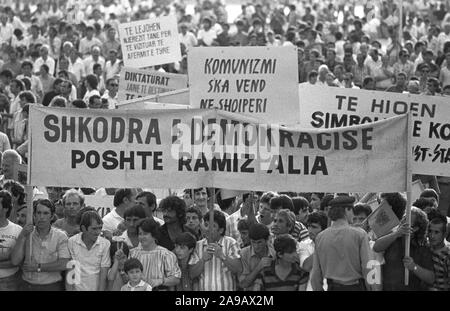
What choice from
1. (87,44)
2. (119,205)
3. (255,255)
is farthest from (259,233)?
(87,44)

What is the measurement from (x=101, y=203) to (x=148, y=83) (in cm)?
474

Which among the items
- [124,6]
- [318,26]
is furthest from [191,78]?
[124,6]

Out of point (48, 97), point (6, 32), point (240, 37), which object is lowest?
point (48, 97)

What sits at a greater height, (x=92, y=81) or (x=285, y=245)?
(x=92, y=81)

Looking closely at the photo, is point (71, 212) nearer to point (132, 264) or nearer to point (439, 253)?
point (132, 264)

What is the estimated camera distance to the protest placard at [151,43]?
22.3 m

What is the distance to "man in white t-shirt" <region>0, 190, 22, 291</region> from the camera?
13.4 m

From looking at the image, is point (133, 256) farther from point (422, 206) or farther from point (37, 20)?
point (37, 20)

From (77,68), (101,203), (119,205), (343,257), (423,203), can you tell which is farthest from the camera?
(77,68)

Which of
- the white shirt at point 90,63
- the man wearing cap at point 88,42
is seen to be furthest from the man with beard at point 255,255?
the man wearing cap at point 88,42

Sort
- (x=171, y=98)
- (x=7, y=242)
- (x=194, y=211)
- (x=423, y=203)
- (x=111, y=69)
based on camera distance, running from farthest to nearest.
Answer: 1. (x=111, y=69)
2. (x=171, y=98)
3. (x=423, y=203)
4. (x=194, y=211)
5. (x=7, y=242)

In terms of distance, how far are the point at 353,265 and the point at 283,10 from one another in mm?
29874

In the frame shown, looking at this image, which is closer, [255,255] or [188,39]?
[255,255]

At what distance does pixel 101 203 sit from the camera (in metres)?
16.3
